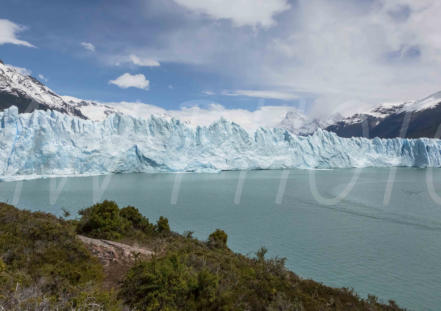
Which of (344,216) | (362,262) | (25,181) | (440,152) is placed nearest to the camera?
(362,262)

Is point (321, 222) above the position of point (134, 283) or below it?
below

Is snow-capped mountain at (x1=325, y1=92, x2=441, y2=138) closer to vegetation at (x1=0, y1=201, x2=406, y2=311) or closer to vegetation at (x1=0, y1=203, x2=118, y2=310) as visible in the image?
vegetation at (x1=0, y1=201, x2=406, y2=311)

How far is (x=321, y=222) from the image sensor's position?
541 inches

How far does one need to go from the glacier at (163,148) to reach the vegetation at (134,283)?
92.3 ft

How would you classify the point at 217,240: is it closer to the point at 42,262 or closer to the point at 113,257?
the point at 113,257

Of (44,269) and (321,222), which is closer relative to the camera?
(44,269)

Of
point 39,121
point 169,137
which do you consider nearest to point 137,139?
point 169,137

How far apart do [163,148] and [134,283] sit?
33311 millimetres

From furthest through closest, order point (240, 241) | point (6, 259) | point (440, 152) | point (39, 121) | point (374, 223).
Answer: point (440, 152) < point (39, 121) < point (374, 223) < point (240, 241) < point (6, 259)

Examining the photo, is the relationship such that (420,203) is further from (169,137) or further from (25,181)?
(25,181)

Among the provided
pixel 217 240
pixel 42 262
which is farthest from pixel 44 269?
pixel 217 240

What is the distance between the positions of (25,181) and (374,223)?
2792cm

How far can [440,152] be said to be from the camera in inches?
1991

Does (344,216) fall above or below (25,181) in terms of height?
above
